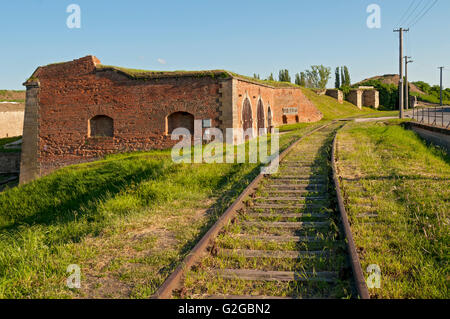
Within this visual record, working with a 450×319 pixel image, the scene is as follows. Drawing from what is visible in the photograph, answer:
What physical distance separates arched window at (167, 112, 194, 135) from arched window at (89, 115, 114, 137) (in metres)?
3.39

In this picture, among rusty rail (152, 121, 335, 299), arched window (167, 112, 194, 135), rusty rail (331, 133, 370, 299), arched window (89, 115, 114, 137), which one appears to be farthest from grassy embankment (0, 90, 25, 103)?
rusty rail (331, 133, 370, 299)

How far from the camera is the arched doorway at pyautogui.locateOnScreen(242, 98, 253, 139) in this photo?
2030 cm

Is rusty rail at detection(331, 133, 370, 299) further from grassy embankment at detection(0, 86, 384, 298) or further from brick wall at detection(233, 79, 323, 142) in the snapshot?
brick wall at detection(233, 79, 323, 142)

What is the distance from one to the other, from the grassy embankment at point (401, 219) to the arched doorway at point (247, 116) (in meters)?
10.9

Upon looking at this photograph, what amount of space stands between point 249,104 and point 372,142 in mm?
9364

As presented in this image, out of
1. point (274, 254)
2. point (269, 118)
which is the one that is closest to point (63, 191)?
point (274, 254)

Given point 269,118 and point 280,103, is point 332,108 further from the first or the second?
point 269,118

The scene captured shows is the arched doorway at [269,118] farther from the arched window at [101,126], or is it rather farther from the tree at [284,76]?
the tree at [284,76]

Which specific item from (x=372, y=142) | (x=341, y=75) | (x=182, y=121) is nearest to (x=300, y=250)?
(x=372, y=142)

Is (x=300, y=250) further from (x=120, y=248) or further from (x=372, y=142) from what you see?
(x=372, y=142)

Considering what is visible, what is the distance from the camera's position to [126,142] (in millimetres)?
19859

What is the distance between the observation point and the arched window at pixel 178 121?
19234mm

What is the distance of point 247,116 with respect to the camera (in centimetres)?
2100

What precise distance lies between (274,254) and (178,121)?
15910 millimetres
